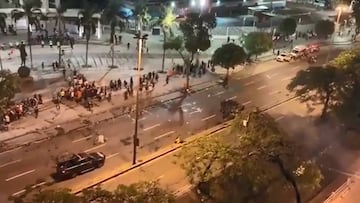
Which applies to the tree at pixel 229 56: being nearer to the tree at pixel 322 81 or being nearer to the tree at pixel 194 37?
the tree at pixel 194 37

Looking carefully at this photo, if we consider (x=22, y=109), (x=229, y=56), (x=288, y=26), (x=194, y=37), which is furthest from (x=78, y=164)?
(x=288, y=26)

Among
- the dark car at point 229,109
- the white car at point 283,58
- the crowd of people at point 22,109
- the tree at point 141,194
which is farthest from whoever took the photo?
A: the white car at point 283,58

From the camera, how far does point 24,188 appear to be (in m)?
34.0

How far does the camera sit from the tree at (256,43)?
212 ft

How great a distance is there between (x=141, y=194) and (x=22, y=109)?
87.2ft

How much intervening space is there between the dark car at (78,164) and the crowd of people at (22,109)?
29.6 ft

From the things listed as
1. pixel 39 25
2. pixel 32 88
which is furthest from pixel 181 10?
pixel 32 88

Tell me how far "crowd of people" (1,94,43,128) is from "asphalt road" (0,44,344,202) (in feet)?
15.7

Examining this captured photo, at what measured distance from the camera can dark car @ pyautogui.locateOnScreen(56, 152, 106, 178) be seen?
3531 cm

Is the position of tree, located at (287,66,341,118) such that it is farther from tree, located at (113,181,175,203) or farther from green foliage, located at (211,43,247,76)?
tree, located at (113,181,175,203)

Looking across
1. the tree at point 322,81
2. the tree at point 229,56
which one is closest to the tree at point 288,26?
the tree at point 229,56

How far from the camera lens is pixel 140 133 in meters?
43.8

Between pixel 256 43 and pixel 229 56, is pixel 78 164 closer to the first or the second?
pixel 229 56

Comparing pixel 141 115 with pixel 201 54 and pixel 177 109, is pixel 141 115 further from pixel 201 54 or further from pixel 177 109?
pixel 201 54
